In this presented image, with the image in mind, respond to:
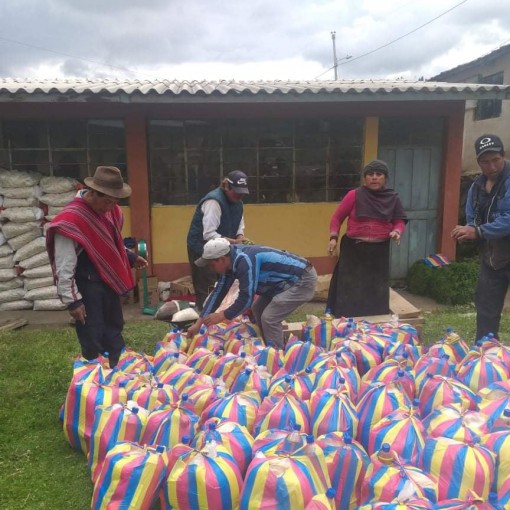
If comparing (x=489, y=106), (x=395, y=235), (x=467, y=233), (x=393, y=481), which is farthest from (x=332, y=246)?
(x=489, y=106)

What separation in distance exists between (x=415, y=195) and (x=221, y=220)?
3935 mm

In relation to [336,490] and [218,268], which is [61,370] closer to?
[218,268]

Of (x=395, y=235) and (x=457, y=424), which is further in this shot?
(x=395, y=235)

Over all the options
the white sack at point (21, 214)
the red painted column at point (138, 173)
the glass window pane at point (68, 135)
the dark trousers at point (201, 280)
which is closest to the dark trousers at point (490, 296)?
the dark trousers at point (201, 280)

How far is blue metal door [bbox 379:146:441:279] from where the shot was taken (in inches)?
292

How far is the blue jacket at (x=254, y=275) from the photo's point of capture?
A: 3.41 metres

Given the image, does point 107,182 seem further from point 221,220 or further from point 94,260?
point 221,220

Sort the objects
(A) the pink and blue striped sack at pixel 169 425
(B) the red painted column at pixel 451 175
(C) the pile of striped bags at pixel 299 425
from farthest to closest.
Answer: (B) the red painted column at pixel 451 175
(A) the pink and blue striped sack at pixel 169 425
(C) the pile of striped bags at pixel 299 425

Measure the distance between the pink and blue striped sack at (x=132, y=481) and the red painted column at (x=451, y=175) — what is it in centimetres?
623

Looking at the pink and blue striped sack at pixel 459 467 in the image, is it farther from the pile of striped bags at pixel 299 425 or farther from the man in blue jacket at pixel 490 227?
the man in blue jacket at pixel 490 227

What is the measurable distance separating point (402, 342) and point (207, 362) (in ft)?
4.55

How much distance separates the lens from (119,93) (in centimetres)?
583

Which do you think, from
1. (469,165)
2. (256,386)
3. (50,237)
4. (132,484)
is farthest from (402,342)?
(469,165)

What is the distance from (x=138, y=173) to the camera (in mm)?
6727
